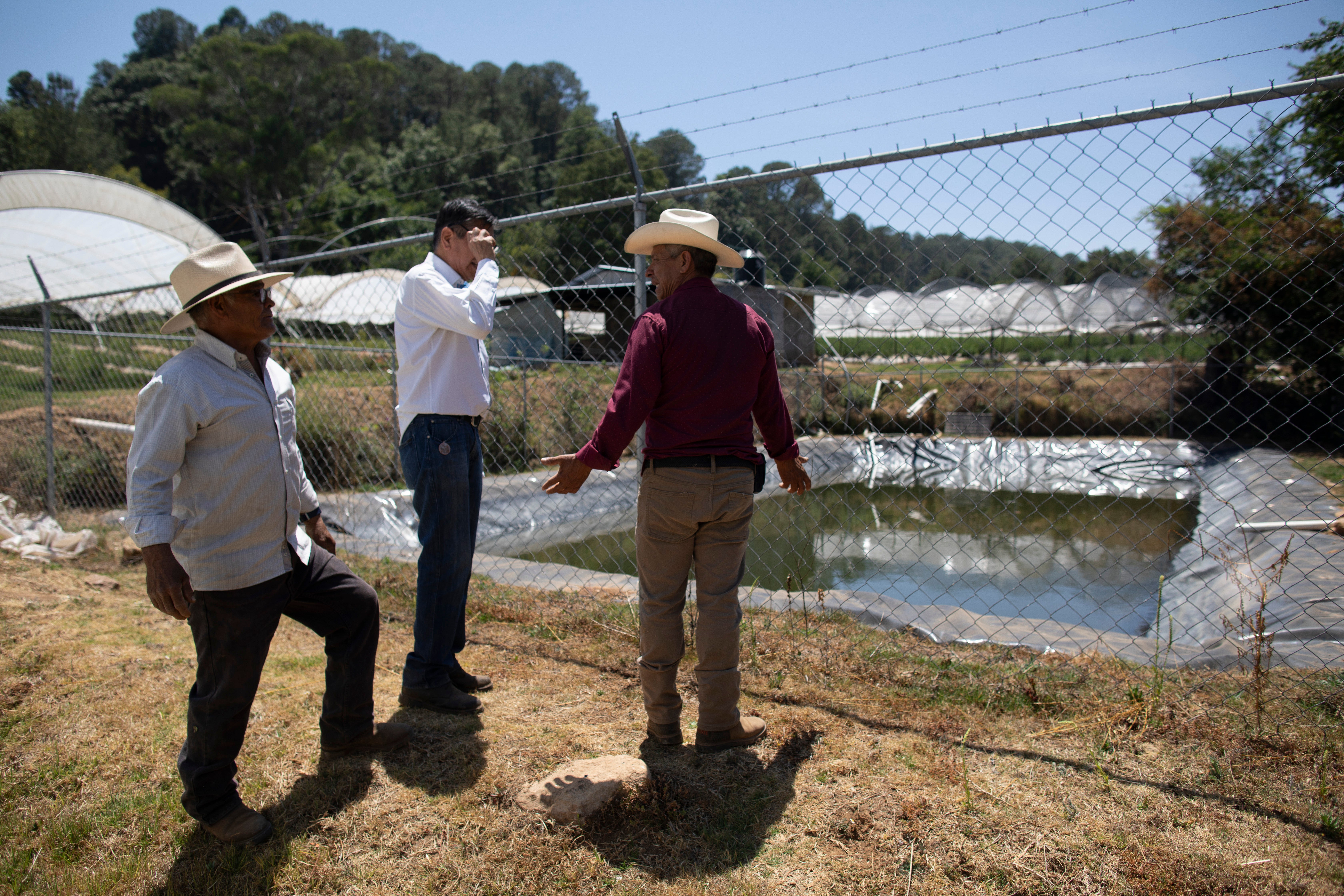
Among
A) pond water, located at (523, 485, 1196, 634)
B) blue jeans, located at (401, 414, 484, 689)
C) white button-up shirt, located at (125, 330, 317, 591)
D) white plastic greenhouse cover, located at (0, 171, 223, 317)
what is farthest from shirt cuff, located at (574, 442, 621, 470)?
white plastic greenhouse cover, located at (0, 171, 223, 317)

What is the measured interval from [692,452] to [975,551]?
819 cm

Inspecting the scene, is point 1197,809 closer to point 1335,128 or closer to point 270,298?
point 1335,128

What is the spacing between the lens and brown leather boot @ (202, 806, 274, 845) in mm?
2273

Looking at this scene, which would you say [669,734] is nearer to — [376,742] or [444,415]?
[376,742]

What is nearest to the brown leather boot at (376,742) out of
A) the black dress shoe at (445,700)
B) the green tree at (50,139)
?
the black dress shoe at (445,700)

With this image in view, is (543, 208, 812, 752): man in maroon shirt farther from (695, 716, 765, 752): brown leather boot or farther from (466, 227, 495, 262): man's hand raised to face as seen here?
(466, 227, 495, 262): man's hand raised to face

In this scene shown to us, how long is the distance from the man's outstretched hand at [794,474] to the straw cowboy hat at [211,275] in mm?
1830

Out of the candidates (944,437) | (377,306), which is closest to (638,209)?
(944,437)

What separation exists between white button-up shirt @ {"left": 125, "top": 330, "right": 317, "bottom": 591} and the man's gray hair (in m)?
1.40

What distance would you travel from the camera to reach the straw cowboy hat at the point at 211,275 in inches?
89.4

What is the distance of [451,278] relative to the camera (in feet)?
10.0

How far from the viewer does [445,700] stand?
3090 mm

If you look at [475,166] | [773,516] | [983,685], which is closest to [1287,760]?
[983,685]

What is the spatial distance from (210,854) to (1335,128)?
15.4ft
